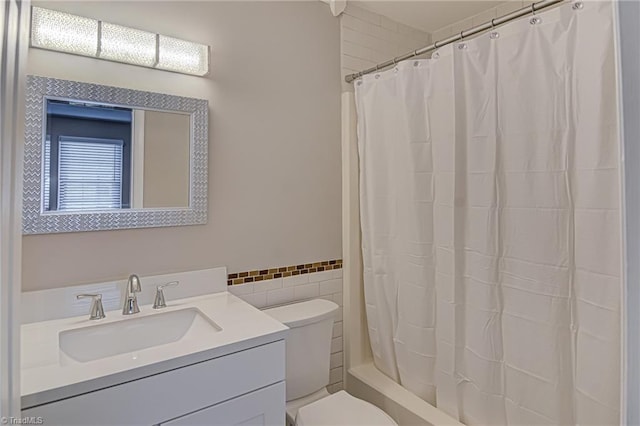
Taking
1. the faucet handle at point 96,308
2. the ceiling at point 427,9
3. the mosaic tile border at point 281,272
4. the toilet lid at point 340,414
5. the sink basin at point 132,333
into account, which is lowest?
the toilet lid at point 340,414

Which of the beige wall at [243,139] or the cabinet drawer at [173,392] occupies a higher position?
the beige wall at [243,139]

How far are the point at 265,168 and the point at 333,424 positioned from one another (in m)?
1.17

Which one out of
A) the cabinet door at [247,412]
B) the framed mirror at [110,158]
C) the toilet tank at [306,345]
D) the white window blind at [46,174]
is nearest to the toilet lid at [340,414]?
the toilet tank at [306,345]

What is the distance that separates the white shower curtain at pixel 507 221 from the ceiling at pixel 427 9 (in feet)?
1.68

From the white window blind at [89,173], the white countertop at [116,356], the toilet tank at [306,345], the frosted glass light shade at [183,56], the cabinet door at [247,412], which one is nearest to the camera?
the white countertop at [116,356]

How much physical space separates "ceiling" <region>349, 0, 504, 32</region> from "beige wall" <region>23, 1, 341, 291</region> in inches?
13.5

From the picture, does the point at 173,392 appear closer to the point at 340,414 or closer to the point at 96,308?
the point at 96,308

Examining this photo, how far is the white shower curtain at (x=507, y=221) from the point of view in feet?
3.90

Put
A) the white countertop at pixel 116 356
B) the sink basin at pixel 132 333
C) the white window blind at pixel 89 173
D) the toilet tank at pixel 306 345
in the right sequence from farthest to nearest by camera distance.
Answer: the toilet tank at pixel 306 345 → the white window blind at pixel 89 173 → the sink basin at pixel 132 333 → the white countertop at pixel 116 356

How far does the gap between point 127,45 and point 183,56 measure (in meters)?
0.21

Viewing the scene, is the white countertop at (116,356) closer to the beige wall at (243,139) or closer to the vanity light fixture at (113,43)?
the beige wall at (243,139)

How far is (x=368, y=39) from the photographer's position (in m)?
2.23

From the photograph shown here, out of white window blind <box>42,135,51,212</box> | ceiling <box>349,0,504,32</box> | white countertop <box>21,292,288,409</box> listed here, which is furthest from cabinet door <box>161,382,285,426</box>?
ceiling <box>349,0,504,32</box>

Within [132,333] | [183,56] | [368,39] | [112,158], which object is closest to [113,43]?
[183,56]
